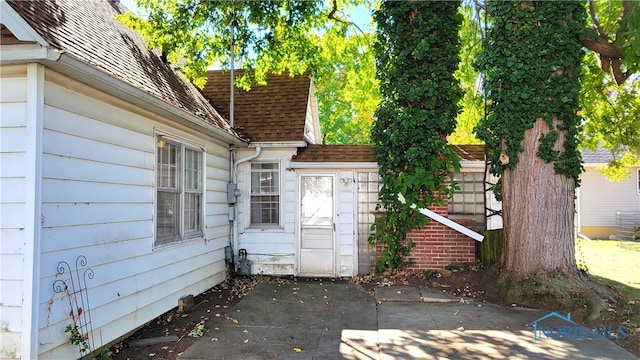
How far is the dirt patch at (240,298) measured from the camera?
172 inches

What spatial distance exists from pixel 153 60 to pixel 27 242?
15.7ft

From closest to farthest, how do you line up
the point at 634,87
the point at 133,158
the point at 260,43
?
the point at 133,158 → the point at 260,43 → the point at 634,87

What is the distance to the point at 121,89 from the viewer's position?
4.15 meters

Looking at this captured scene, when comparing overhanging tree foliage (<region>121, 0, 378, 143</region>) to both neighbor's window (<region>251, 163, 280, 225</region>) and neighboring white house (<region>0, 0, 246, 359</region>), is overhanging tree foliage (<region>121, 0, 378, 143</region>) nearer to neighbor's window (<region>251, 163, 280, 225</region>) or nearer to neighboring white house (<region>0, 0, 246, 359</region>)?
neighboring white house (<region>0, 0, 246, 359</region>)

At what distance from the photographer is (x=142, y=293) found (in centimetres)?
484

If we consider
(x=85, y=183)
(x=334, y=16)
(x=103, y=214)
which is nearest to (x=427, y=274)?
(x=103, y=214)

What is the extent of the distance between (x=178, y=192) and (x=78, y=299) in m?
2.38

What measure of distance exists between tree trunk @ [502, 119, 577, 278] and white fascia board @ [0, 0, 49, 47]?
6417mm

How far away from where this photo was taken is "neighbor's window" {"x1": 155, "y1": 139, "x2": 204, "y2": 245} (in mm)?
5449

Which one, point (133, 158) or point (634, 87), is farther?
point (634, 87)

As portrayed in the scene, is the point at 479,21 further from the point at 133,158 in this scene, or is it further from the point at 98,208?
the point at 98,208

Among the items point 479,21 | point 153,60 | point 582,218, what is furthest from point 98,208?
point 582,218

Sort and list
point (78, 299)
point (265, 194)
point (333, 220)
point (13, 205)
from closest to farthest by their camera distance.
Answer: point (13, 205), point (78, 299), point (333, 220), point (265, 194)

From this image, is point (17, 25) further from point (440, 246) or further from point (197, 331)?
point (440, 246)
